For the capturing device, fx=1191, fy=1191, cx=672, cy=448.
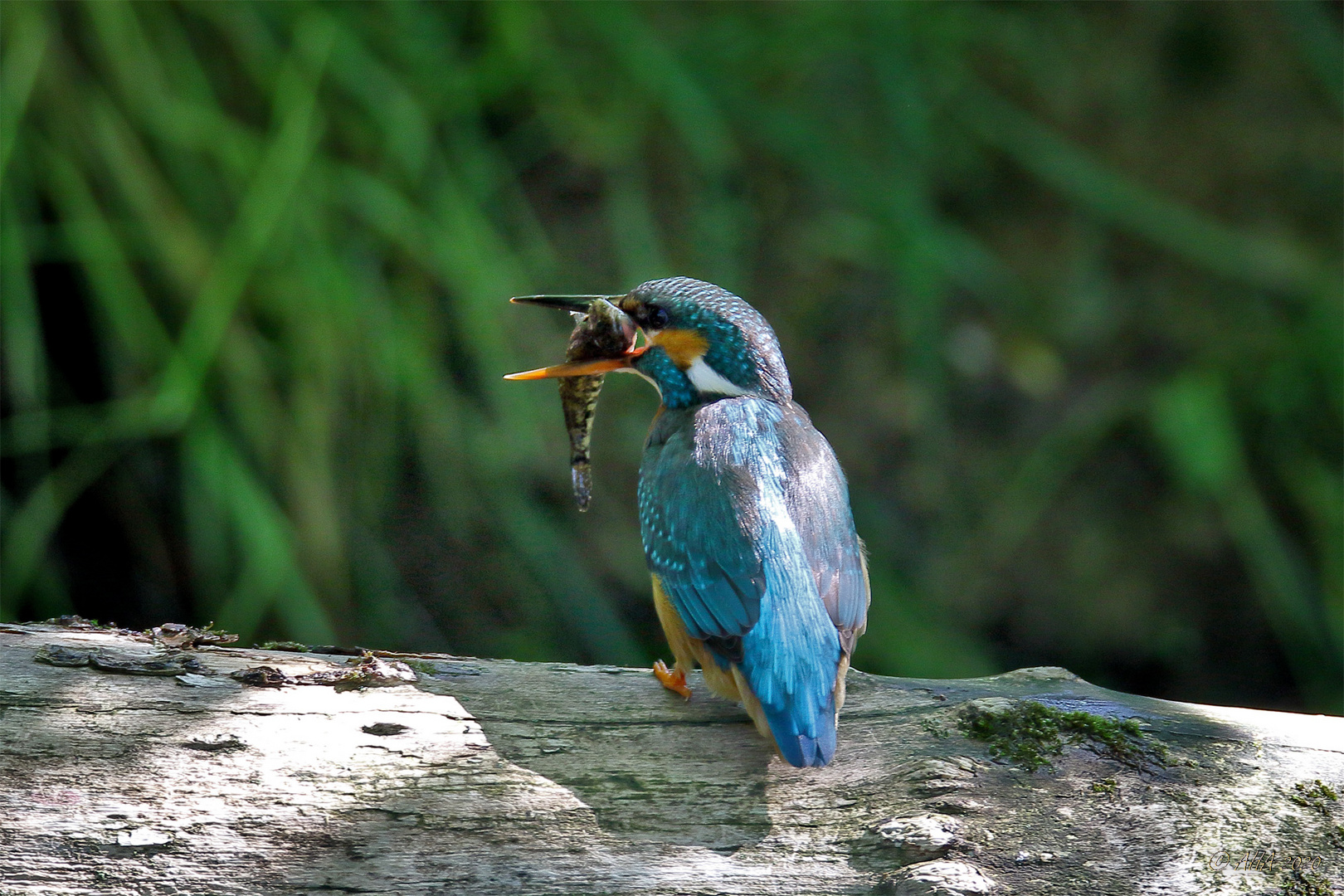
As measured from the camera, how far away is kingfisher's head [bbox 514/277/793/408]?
2.20m

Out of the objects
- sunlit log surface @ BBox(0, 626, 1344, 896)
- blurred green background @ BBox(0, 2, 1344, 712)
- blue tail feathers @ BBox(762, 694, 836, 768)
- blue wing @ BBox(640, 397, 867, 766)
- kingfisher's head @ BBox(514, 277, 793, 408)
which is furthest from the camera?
blurred green background @ BBox(0, 2, 1344, 712)

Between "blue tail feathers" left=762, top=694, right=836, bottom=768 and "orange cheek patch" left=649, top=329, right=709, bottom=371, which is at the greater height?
"orange cheek patch" left=649, top=329, right=709, bottom=371

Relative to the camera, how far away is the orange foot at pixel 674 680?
69.1 inches

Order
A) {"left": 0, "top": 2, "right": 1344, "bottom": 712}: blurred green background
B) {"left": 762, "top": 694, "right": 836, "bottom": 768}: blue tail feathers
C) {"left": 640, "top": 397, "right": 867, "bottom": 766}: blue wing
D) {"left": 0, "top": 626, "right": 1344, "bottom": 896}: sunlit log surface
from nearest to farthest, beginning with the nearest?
1. {"left": 0, "top": 626, "right": 1344, "bottom": 896}: sunlit log surface
2. {"left": 762, "top": 694, "right": 836, "bottom": 768}: blue tail feathers
3. {"left": 640, "top": 397, "right": 867, "bottom": 766}: blue wing
4. {"left": 0, "top": 2, "right": 1344, "bottom": 712}: blurred green background

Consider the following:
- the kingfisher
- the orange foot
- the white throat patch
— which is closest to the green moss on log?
the kingfisher

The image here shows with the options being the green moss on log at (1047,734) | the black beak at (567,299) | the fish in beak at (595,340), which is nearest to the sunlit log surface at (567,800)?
the green moss on log at (1047,734)

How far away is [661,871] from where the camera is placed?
144cm

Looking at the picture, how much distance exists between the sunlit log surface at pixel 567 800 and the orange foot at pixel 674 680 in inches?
2.7

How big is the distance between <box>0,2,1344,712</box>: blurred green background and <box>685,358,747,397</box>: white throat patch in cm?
109

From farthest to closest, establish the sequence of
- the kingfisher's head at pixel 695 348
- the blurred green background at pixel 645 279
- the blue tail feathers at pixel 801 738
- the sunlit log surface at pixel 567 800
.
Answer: the blurred green background at pixel 645 279 < the kingfisher's head at pixel 695 348 < the blue tail feathers at pixel 801 738 < the sunlit log surface at pixel 567 800

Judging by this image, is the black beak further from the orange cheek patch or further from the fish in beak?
the orange cheek patch

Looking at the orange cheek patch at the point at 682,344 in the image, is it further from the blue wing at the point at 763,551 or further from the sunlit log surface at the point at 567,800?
the sunlit log surface at the point at 567,800

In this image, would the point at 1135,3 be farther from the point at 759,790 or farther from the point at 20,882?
the point at 20,882

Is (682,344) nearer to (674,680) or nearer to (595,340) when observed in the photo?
(595,340)
